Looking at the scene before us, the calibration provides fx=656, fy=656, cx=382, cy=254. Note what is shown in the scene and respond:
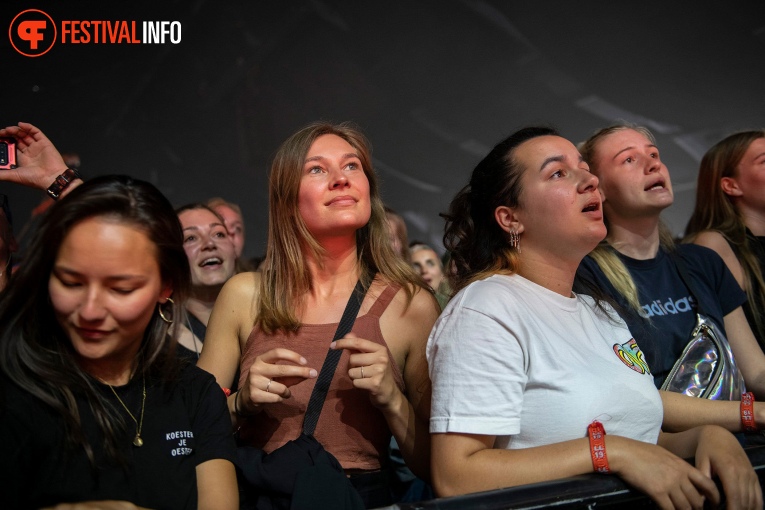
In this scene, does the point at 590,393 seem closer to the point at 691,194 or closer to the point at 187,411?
the point at 187,411

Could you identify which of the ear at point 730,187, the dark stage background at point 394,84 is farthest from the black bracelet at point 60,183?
the dark stage background at point 394,84

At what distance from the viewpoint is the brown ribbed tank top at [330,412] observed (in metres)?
1.87

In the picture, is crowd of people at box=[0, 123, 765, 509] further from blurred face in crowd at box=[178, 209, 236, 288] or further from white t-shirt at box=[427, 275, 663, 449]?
blurred face in crowd at box=[178, 209, 236, 288]

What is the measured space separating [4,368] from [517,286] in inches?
48.5

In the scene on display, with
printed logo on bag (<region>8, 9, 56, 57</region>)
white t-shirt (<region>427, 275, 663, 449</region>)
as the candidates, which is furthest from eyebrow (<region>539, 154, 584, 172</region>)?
printed logo on bag (<region>8, 9, 56, 57</region>)

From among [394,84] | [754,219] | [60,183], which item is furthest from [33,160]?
[394,84]

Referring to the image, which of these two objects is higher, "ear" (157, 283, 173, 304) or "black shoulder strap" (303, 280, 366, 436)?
"ear" (157, 283, 173, 304)

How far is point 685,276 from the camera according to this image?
94.7 inches

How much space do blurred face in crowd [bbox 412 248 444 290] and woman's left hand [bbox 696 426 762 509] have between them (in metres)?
3.06

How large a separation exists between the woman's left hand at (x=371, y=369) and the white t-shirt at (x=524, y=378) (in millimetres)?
134

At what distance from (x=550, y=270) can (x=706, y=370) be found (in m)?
0.69

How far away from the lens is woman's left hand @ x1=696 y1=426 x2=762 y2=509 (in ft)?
4.48

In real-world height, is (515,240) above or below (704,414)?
above

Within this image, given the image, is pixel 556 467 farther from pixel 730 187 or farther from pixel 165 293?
pixel 730 187
